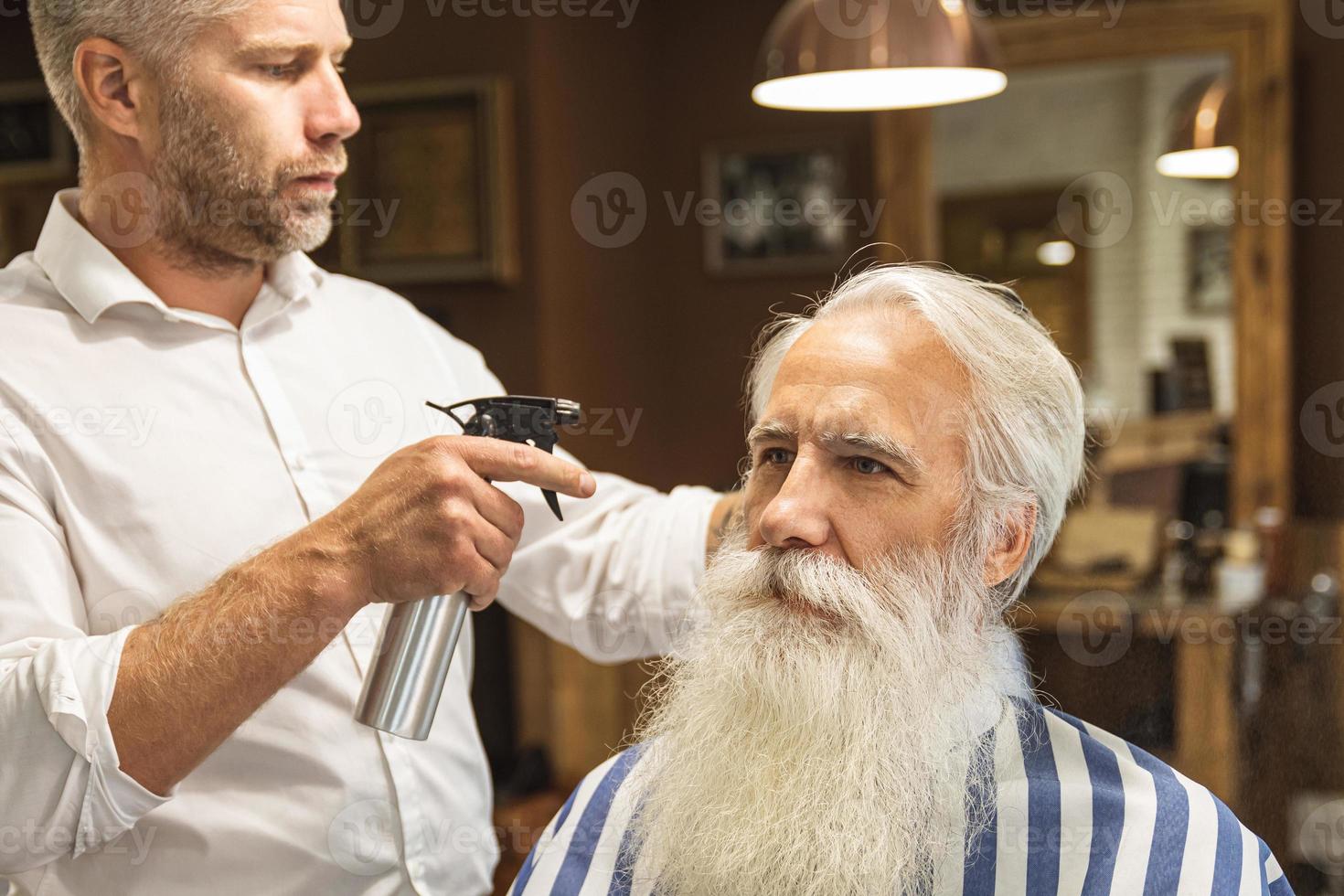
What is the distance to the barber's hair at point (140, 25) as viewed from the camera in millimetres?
1592

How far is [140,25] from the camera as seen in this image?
5.24 ft

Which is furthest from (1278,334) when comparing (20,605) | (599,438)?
(20,605)

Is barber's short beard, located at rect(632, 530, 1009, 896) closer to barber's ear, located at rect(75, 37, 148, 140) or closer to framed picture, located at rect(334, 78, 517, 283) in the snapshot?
barber's ear, located at rect(75, 37, 148, 140)

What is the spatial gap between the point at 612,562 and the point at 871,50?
97 cm

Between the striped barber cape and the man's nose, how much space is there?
3.26 feet

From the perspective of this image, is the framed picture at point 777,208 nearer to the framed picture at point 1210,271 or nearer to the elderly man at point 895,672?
the framed picture at point 1210,271

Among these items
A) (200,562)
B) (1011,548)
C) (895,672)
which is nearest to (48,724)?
(200,562)

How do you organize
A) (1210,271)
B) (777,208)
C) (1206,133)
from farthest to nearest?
(777,208) < (1210,271) < (1206,133)

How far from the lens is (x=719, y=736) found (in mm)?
1501

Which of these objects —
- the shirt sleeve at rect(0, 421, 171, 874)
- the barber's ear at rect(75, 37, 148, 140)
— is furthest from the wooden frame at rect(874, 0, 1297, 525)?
the shirt sleeve at rect(0, 421, 171, 874)

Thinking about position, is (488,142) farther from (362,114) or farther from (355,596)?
(355,596)

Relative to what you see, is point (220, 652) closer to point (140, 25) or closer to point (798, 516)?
point (798, 516)

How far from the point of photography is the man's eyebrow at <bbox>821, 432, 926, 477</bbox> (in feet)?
4.73

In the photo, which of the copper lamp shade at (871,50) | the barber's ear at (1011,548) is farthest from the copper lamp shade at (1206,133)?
the barber's ear at (1011,548)
